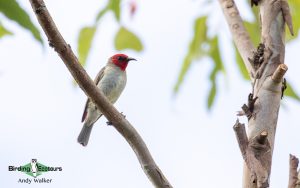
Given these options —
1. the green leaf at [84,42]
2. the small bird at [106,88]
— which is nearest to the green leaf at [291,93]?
the green leaf at [84,42]

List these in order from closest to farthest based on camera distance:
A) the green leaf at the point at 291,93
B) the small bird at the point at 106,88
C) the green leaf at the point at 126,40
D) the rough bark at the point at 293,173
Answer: the rough bark at the point at 293,173
the green leaf at the point at 291,93
the green leaf at the point at 126,40
the small bird at the point at 106,88

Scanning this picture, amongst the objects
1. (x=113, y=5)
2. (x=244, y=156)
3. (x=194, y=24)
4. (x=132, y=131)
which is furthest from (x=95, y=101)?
(x=194, y=24)

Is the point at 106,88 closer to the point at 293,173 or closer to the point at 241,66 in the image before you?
the point at 241,66

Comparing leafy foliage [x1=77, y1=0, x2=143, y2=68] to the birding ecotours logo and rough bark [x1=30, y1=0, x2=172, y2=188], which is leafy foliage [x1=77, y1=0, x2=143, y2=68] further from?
rough bark [x1=30, y1=0, x2=172, y2=188]

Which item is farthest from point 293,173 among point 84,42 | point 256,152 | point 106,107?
point 84,42

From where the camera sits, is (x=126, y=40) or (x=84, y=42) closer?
(x=126, y=40)

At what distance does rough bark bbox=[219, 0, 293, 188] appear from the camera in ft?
6.86

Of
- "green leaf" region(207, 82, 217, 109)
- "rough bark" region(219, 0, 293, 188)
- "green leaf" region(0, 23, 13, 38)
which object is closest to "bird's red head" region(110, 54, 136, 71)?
"green leaf" region(207, 82, 217, 109)

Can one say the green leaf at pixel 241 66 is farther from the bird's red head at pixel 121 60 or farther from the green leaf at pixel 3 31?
the bird's red head at pixel 121 60

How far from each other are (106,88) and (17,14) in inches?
160

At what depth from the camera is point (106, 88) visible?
5.98 meters

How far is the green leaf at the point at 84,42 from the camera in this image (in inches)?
140

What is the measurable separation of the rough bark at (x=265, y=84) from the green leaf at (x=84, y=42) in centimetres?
116

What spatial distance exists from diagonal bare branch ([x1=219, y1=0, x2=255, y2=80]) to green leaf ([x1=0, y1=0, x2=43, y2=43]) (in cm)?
98
